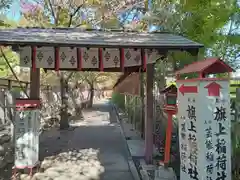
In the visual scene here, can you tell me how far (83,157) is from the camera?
8.05 metres

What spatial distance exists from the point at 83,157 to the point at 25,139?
2.22 m

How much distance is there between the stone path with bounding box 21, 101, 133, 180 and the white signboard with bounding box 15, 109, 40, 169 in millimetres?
378

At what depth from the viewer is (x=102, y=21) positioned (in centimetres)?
1253

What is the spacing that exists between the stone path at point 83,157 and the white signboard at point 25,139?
38cm

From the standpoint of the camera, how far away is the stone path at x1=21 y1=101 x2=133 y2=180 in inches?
255

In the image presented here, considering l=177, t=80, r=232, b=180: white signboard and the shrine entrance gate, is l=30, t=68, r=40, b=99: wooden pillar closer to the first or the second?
the shrine entrance gate

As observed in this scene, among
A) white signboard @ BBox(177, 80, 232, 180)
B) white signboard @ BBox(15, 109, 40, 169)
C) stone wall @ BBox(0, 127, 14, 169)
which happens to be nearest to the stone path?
white signboard @ BBox(15, 109, 40, 169)

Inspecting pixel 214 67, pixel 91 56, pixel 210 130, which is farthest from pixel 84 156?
pixel 214 67

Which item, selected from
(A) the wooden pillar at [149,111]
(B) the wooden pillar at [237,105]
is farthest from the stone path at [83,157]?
(B) the wooden pillar at [237,105]

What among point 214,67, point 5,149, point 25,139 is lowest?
point 5,149

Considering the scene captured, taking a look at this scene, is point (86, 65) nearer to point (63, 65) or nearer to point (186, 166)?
point (63, 65)

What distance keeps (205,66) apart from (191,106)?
680 mm

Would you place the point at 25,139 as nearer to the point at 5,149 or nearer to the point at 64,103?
the point at 5,149

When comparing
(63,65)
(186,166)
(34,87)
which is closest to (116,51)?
(63,65)
